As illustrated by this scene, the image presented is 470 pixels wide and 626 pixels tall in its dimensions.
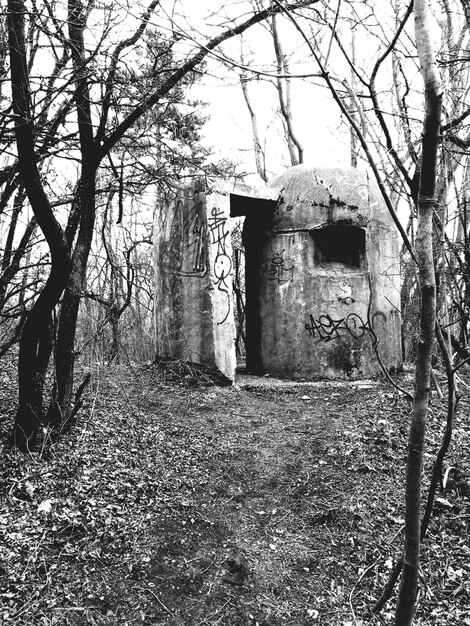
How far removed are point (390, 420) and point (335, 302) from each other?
8.81 ft

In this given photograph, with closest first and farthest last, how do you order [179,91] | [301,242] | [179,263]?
[179,91]
[179,263]
[301,242]

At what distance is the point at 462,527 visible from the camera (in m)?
3.58

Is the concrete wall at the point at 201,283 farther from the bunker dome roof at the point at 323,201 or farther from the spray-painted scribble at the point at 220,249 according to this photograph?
the bunker dome roof at the point at 323,201

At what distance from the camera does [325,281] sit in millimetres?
7770

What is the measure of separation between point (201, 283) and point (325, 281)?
6.53 feet

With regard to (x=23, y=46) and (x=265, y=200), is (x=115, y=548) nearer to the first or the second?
(x=23, y=46)

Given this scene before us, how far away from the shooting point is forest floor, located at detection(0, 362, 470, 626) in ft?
9.78

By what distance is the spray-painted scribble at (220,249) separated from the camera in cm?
705

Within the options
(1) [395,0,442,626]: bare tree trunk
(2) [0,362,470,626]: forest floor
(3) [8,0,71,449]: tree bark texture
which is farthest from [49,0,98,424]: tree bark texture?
(1) [395,0,442,626]: bare tree trunk

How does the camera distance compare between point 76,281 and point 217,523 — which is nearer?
point 217,523

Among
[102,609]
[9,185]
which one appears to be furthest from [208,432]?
[9,185]

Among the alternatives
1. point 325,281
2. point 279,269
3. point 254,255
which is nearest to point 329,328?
point 325,281

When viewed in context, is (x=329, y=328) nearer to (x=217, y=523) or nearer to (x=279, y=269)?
(x=279, y=269)

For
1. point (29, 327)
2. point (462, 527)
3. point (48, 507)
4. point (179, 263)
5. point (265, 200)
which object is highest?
point (265, 200)
